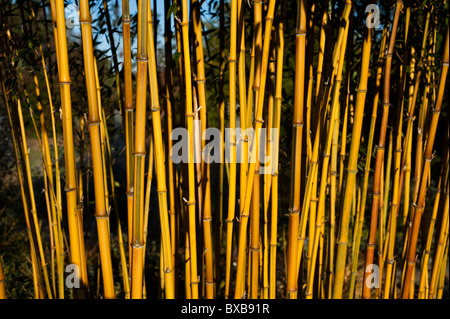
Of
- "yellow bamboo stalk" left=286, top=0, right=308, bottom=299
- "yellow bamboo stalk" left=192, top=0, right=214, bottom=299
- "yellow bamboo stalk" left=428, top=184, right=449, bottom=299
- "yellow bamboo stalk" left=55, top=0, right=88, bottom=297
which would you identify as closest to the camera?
"yellow bamboo stalk" left=55, top=0, right=88, bottom=297

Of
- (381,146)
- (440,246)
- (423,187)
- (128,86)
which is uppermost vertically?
(128,86)

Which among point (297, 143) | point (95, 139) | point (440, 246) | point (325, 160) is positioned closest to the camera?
point (95, 139)

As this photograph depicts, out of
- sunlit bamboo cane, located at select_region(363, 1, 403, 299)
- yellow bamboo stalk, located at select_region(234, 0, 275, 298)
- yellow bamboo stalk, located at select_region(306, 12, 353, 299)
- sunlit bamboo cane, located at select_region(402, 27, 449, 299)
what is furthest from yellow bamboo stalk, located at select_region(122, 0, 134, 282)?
sunlit bamboo cane, located at select_region(402, 27, 449, 299)

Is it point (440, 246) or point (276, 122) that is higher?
point (276, 122)

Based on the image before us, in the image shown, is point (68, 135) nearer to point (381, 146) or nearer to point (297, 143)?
point (297, 143)

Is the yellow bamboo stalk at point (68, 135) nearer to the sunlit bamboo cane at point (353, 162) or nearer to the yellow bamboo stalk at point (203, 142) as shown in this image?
the yellow bamboo stalk at point (203, 142)

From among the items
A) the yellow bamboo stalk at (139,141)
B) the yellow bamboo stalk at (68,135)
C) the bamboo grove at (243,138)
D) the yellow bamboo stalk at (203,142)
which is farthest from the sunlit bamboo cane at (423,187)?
the yellow bamboo stalk at (68,135)

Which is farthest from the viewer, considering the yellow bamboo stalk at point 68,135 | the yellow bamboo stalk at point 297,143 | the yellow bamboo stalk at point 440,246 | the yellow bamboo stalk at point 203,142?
the yellow bamboo stalk at point 440,246

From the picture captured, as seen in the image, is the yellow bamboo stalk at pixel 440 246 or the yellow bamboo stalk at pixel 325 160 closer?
the yellow bamboo stalk at pixel 325 160

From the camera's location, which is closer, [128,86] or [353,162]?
[128,86]

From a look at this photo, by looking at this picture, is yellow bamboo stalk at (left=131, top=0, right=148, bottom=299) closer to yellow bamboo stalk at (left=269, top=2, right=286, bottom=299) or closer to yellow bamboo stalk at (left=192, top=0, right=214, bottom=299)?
yellow bamboo stalk at (left=192, top=0, right=214, bottom=299)

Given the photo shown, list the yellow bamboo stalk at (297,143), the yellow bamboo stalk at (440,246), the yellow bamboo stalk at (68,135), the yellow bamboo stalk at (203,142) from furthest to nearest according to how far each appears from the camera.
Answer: the yellow bamboo stalk at (440,246)
the yellow bamboo stalk at (203,142)
the yellow bamboo stalk at (297,143)
the yellow bamboo stalk at (68,135)

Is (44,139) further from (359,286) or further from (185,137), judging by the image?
(359,286)

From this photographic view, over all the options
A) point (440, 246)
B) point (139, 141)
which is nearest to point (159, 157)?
point (139, 141)
